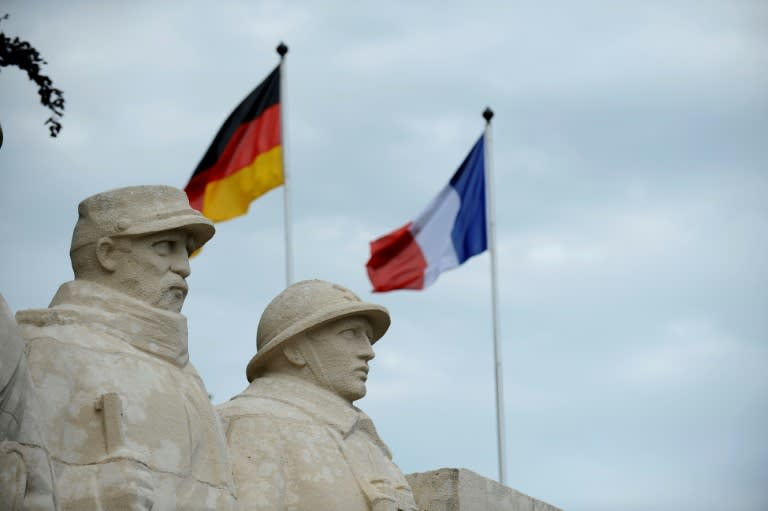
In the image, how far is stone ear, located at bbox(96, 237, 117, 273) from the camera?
1286 cm

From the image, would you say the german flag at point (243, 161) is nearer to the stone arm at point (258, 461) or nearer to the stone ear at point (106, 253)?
the stone arm at point (258, 461)

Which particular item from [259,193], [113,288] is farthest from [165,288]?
[259,193]

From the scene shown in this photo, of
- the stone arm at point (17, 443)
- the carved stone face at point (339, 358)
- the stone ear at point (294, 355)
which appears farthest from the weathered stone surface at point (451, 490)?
the stone arm at point (17, 443)

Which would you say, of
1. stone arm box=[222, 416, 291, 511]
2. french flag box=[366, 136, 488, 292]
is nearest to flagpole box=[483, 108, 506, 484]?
french flag box=[366, 136, 488, 292]

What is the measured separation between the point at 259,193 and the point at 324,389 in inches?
264

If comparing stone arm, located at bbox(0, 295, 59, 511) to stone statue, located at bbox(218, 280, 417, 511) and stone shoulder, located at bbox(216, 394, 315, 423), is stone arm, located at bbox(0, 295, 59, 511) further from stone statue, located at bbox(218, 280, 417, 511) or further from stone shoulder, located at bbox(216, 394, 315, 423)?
stone shoulder, located at bbox(216, 394, 315, 423)

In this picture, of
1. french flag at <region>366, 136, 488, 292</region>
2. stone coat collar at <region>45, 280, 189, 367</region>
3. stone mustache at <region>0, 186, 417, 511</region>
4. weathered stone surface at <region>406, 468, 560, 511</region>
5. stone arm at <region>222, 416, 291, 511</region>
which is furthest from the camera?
french flag at <region>366, 136, 488, 292</region>

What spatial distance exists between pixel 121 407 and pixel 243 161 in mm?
9107

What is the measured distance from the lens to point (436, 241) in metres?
22.4

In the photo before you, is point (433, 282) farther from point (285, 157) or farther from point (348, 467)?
point (348, 467)

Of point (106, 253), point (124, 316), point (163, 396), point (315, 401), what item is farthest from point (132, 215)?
point (315, 401)

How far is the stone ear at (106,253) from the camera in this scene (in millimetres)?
12859

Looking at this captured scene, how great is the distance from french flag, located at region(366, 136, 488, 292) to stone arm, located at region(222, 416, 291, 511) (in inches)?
322

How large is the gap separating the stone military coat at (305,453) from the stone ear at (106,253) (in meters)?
1.48
